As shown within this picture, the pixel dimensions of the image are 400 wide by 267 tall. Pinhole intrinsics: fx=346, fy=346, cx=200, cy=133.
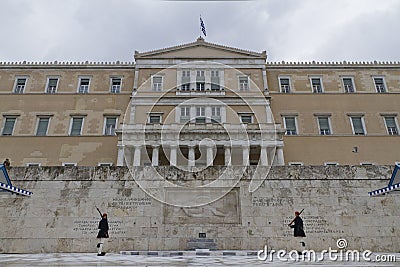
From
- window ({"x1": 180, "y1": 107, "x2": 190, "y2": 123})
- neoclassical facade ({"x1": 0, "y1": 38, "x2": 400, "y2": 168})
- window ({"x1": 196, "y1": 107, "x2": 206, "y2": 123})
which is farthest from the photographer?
window ({"x1": 180, "y1": 107, "x2": 190, "y2": 123})

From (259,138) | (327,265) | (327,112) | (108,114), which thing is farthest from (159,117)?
(327,265)

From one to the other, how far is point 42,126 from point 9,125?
2.88 metres

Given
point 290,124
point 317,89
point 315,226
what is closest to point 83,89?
point 290,124

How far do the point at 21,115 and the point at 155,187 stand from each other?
22.8 metres

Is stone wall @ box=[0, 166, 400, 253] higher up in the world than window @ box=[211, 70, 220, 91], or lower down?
lower down

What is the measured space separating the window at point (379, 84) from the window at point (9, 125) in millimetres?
33093

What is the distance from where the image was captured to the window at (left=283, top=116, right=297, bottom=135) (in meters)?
30.1

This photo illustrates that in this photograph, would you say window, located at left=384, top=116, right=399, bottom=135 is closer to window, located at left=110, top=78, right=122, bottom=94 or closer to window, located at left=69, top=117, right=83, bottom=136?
window, located at left=110, top=78, right=122, bottom=94

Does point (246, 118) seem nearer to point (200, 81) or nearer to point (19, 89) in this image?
point (200, 81)

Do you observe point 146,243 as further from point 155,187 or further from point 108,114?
point 108,114

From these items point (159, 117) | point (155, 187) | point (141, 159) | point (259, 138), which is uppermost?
point (159, 117)

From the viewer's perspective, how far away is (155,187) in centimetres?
1298

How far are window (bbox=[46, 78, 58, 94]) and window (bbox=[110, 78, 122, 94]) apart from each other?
5.18 metres

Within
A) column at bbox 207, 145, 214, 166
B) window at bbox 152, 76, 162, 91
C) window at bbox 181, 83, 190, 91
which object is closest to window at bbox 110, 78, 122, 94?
window at bbox 152, 76, 162, 91
